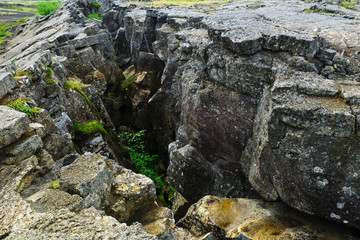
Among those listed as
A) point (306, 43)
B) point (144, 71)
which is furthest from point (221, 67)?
point (144, 71)

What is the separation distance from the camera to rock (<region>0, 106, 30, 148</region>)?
25.6 ft

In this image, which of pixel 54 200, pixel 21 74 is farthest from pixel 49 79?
pixel 54 200

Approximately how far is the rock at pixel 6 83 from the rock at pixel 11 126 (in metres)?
1.97

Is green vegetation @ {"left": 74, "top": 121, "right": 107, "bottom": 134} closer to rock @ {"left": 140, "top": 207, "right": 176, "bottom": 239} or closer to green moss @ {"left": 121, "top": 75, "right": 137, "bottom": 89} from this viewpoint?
rock @ {"left": 140, "top": 207, "right": 176, "bottom": 239}

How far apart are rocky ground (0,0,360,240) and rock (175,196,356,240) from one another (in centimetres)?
5

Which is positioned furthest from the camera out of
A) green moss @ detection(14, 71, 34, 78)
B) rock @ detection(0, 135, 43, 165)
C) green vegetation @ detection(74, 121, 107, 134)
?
green vegetation @ detection(74, 121, 107, 134)

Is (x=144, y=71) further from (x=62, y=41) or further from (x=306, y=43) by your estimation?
(x=306, y=43)

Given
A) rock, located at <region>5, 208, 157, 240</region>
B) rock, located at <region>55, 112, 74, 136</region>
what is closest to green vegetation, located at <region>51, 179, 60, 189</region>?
rock, located at <region>5, 208, 157, 240</region>

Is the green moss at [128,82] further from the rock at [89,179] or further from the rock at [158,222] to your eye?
the rock at [158,222]

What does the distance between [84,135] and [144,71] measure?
1293cm

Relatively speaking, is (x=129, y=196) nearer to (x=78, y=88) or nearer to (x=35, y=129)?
(x=35, y=129)

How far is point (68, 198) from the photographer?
679cm

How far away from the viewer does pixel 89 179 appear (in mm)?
7273

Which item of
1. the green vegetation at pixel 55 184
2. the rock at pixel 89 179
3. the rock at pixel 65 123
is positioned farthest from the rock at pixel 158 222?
the rock at pixel 65 123
